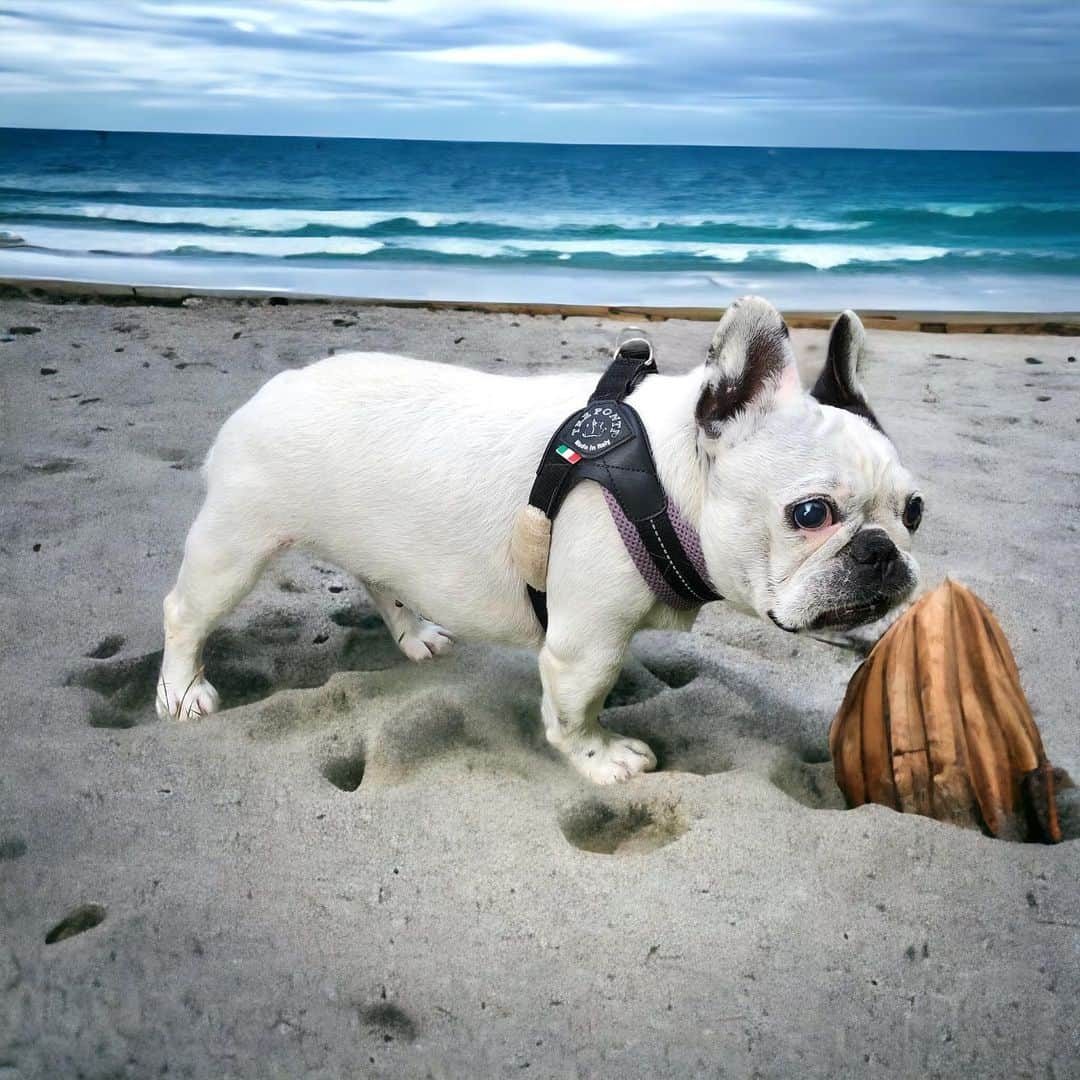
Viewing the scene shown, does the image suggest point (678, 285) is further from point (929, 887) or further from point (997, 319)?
point (929, 887)

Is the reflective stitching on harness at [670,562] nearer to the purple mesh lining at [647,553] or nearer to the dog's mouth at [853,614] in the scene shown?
the purple mesh lining at [647,553]

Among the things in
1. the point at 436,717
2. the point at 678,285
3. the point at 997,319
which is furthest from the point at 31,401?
the point at 678,285

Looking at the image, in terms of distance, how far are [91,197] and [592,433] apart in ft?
67.8

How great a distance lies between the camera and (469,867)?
2.29m

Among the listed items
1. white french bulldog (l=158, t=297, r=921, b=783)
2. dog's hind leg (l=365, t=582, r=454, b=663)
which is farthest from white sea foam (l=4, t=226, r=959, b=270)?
white french bulldog (l=158, t=297, r=921, b=783)

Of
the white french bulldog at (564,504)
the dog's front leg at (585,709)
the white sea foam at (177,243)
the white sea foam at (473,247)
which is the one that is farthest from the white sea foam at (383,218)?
the dog's front leg at (585,709)

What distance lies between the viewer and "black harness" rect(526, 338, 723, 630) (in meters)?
2.23

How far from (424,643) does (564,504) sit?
1.03 m

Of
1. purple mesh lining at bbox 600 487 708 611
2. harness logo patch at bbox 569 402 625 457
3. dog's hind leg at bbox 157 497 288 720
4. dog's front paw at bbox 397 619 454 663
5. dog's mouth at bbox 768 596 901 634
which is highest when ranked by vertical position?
harness logo patch at bbox 569 402 625 457

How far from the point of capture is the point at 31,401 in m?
5.31

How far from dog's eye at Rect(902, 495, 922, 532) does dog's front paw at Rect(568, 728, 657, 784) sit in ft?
2.81

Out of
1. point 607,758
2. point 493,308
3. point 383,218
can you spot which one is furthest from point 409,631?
point 383,218

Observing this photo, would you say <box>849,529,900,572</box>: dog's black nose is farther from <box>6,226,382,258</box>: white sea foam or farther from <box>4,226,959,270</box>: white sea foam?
<box>4,226,959,270</box>: white sea foam

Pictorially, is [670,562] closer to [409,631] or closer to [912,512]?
[912,512]
